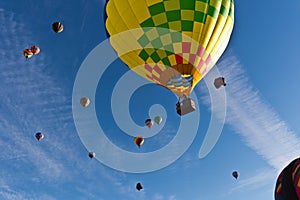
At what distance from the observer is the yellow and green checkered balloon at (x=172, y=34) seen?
14.5 m

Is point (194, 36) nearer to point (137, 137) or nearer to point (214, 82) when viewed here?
point (214, 82)

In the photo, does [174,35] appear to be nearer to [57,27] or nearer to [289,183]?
[57,27]

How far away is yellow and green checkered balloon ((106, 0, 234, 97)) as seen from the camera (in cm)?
1451

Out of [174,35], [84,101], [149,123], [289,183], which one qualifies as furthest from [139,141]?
[289,183]

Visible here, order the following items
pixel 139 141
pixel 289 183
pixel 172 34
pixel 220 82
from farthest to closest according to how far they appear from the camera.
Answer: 1. pixel 139 141
2. pixel 220 82
3. pixel 172 34
4. pixel 289 183

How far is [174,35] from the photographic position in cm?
1459

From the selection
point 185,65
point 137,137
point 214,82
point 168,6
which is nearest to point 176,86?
point 185,65

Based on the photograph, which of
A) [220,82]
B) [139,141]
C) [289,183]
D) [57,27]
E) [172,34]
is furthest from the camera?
[139,141]

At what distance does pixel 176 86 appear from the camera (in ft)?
49.7

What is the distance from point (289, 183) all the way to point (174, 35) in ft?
25.6

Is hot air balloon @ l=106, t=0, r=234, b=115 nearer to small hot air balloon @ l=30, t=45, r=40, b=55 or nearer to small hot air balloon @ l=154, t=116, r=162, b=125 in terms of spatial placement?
small hot air balloon @ l=154, t=116, r=162, b=125

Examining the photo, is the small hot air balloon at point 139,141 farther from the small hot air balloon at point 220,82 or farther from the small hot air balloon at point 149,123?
the small hot air balloon at point 220,82

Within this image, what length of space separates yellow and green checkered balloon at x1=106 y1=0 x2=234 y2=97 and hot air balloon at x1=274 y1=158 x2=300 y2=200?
6918 mm

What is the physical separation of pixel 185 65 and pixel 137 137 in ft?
17.1
